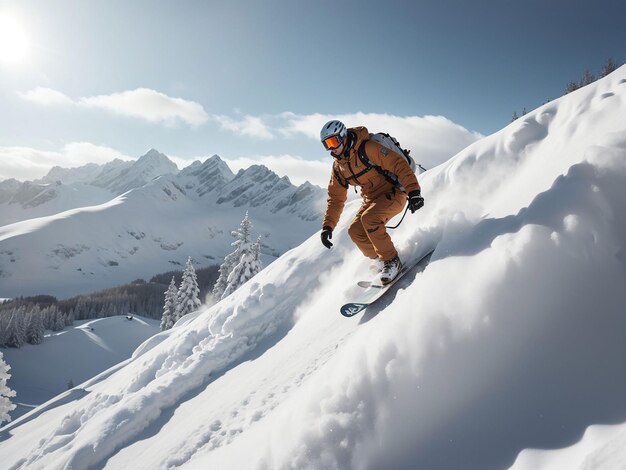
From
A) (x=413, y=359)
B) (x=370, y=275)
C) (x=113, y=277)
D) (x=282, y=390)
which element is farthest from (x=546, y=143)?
(x=113, y=277)

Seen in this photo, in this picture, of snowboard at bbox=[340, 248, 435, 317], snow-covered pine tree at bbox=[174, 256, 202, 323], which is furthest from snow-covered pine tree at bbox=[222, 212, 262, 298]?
snowboard at bbox=[340, 248, 435, 317]

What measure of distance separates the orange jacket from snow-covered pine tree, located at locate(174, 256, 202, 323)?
35.4 metres

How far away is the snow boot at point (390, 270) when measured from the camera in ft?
15.8

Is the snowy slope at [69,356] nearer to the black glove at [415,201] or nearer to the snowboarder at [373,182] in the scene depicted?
the snowboarder at [373,182]

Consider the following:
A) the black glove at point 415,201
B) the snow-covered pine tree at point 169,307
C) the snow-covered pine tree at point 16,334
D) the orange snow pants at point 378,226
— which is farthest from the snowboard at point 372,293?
the snow-covered pine tree at point 16,334

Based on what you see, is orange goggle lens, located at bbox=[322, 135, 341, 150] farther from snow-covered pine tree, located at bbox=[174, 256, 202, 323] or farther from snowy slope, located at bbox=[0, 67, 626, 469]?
snow-covered pine tree, located at bbox=[174, 256, 202, 323]

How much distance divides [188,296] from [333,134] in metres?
37.9

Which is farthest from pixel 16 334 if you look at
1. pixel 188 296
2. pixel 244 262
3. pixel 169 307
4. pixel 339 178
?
pixel 339 178

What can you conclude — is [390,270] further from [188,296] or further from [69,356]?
[69,356]

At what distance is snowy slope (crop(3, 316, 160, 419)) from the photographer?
49.1 m

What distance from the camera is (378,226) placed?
4.95m

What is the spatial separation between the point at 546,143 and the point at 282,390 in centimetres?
490

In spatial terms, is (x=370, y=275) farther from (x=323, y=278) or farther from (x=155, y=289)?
(x=155, y=289)

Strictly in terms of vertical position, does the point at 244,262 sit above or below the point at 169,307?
above
